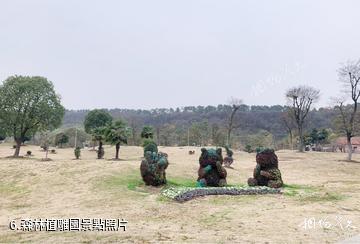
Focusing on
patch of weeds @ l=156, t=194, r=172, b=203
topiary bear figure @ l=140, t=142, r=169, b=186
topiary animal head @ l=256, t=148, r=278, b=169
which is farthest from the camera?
topiary animal head @ l=256, t=148, r=278, b=169

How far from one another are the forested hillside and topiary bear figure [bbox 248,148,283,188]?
3792cm

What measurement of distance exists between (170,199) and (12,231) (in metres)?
8.15

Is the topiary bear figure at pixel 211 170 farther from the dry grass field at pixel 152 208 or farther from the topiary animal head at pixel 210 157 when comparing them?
the dry grass field at pixel 152 208

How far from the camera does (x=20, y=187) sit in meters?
26.2

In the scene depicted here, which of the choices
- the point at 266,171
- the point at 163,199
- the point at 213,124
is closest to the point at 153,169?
the point at 163,199

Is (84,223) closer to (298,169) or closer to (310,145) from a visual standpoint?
(298,169)

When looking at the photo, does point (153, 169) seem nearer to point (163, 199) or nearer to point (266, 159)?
point (163, 199)

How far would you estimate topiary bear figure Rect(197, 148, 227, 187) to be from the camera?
24.8 m

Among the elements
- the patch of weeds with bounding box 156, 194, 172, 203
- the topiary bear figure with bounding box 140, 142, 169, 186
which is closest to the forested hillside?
the topiary bear figure with bounding box 140, 142, 169, 186

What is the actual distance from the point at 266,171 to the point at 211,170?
347 centimetres

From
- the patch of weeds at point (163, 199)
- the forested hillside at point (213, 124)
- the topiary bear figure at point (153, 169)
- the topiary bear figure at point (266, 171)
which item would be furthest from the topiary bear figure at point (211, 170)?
the forested hillside at point (213, 124)

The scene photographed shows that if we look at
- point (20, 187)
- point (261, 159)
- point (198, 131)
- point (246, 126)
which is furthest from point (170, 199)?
point (246, 126)

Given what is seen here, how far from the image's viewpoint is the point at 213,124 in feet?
289

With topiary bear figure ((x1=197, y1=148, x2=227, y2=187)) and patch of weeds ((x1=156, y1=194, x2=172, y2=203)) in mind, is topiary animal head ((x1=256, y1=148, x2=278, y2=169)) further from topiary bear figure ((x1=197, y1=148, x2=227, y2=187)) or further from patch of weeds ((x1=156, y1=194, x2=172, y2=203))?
patch of weeds ((x1=156, y1=194, x2=172, y2=203))
